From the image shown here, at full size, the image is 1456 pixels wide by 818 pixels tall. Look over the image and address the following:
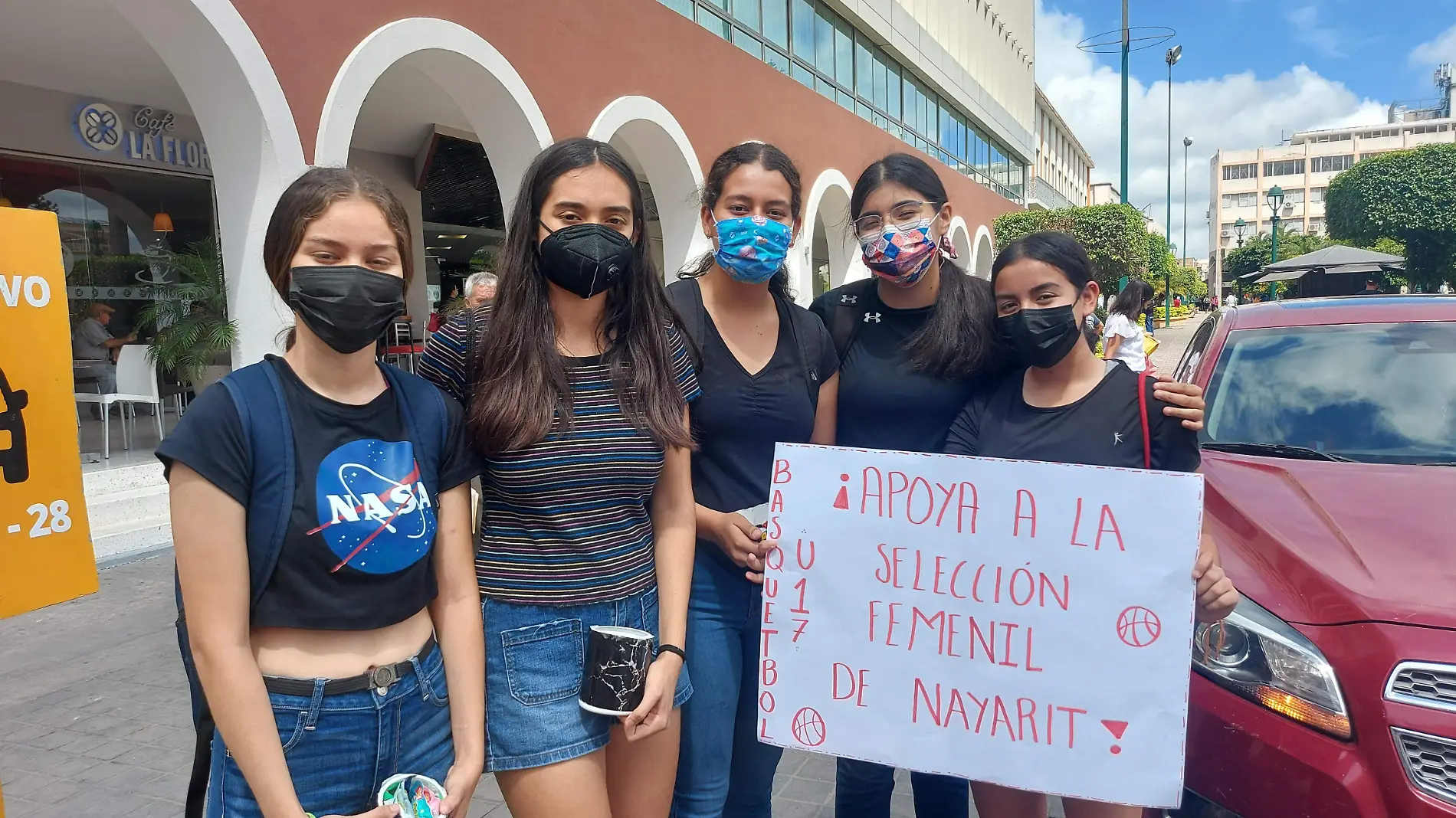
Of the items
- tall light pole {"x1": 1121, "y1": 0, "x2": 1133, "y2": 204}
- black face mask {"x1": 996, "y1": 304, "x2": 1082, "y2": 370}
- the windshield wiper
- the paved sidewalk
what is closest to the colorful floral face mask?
black face mask {"x1": 996, "y1": 304, "x2": 1082, "y2": 370}

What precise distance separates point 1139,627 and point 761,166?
149cm

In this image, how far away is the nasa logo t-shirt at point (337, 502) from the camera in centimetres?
140

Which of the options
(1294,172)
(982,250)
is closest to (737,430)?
(982,250)

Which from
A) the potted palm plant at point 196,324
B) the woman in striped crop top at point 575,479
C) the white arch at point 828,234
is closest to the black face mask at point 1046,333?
the woman in striped crop top at point 575,479

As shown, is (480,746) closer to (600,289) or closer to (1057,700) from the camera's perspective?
(600,289)

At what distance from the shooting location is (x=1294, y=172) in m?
93.1

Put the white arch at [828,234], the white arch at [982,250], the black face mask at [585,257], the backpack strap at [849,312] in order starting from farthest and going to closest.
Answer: the white arch at [982,250]
the white arch at [828,234]
the backpack strap at [849,312]
the black face mask at [585,257]

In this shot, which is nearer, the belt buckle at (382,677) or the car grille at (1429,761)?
the belt buckle at (382,677)

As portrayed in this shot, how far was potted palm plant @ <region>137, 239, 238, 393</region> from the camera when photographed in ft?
24.0

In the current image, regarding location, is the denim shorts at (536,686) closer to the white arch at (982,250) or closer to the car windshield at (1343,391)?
the car windshield at (1343,391)

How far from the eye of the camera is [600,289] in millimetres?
1935

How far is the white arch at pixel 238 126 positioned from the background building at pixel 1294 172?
95025 millimetres

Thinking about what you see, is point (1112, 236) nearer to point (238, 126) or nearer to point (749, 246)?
point (238, 126)

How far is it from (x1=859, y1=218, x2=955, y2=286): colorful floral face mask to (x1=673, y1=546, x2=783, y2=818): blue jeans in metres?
0.99
